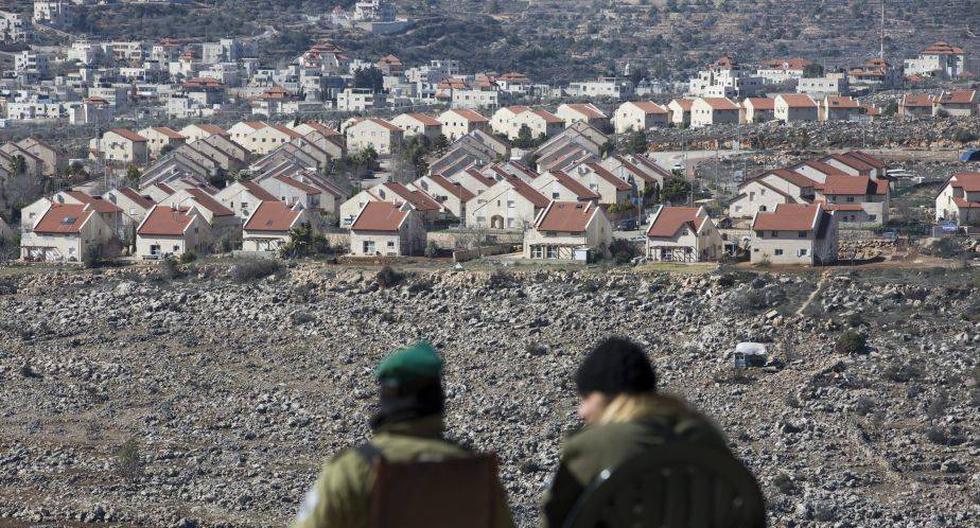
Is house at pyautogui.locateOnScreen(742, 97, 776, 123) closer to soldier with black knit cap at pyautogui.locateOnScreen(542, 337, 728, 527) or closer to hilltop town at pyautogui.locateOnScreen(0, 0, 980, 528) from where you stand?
hilltop town at pyautogui.locateOnScreen(0, 0, 980, 528)

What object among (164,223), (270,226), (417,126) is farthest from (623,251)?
(417,126)

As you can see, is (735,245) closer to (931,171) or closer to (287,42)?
(931,171)

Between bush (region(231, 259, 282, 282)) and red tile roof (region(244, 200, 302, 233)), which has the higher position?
red tile roof (region(244, 200, 302, 233))

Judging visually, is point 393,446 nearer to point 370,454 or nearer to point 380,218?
point 370,454

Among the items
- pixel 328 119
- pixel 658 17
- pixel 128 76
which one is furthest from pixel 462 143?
pixel 658 17

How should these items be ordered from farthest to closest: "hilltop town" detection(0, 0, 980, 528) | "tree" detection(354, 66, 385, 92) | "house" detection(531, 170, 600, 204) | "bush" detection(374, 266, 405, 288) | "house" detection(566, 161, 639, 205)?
"tree" detection(354, 66, 385, 92) < "house" detection(566, 161, 639, 205) < "house" detection(531, 170, 600, 204) < "bush" detection(374, 266, 405, 288) < "hilltop town" detection(0, 0, 980, 528)

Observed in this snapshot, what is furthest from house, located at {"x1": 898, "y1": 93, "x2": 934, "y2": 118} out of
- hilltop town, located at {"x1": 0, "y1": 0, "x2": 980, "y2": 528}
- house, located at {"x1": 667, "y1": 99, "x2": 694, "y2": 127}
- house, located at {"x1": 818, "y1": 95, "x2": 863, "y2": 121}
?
house, located at {"x1": 667, "y1": 99, "x2": 694, "y2": 127}
